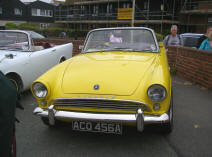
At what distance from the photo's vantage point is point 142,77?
2.96 meters

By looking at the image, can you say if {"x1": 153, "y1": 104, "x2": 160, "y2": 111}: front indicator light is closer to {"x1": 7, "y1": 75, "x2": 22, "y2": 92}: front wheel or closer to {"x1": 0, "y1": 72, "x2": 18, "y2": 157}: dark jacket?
{"x1": 0, "y1": 72, "x2": 18, "y2": 157}: dark jacket

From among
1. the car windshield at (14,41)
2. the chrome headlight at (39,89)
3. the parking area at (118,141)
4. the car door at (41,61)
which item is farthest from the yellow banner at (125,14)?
the chrome headlight at (39,89)

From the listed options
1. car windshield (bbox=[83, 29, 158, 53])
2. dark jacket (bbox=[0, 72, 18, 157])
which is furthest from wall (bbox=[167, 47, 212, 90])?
dark jacket (bbox=[0, 72, 18, 157])

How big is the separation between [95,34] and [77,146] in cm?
243

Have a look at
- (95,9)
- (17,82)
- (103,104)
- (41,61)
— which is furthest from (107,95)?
(95,9)

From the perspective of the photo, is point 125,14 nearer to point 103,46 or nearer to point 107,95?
point 103,46

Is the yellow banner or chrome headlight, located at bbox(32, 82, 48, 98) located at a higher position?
the yellow banner

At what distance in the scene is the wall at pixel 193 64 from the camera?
5.66 metres

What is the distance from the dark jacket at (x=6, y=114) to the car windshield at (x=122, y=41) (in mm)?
2594

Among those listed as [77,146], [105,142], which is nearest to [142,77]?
[105,142]

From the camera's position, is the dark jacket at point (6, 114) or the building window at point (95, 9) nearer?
the dark jacket at point (6, 114)

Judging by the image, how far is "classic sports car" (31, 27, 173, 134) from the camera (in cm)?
269

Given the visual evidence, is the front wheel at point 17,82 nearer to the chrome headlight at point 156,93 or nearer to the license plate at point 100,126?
the license plate at point 100,126

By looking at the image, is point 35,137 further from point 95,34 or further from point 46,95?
point 95,34
